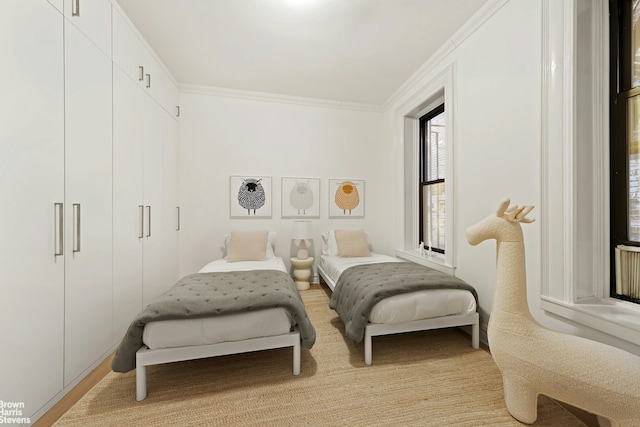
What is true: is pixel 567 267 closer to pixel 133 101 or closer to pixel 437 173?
pixel 437 173

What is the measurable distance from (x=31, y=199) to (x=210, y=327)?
1153mm

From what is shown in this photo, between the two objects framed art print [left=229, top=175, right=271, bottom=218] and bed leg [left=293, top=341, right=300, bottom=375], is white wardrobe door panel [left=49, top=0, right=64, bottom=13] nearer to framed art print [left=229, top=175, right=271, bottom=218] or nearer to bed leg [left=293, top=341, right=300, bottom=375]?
framed art print [left=229, top=175, right=271, bottom=218]

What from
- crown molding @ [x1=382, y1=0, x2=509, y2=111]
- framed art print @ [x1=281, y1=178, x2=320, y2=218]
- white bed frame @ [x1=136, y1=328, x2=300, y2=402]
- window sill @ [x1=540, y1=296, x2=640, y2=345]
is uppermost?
crown molding @ [x1=382, y1=0, x2=509, y2=111]

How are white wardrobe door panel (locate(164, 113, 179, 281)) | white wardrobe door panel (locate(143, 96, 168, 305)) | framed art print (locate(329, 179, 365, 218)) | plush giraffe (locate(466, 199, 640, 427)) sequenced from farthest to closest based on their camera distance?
1. framed art print (locate(329, 179, 365, 218))
2. white wardrobe door panel (locate(164, 113, 179, 281))
3. white wardrobe door panel (locate(143, 96, 168, 305))
4. plush giraffe (locate(466, 199, 640, 427))

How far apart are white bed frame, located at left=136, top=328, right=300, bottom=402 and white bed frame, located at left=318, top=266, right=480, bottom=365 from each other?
52 centimetres

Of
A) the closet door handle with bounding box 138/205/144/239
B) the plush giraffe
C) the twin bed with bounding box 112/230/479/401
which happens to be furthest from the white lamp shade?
the plush giraffe

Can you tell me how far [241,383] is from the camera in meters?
1.63

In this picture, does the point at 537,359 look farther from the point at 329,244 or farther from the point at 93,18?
the point at 93,18

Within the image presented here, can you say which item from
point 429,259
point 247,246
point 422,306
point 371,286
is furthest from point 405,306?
point 247,246

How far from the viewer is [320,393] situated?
60.3 inches

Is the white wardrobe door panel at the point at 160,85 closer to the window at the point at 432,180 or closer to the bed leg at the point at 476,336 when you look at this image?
the window at the point at 432,180

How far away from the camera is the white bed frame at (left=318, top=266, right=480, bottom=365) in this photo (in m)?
1.84

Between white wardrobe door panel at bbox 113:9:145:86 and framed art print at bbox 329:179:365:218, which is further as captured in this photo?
framed art print at bbox 329:179:365:218

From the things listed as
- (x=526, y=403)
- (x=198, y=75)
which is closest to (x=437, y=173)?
(x=526, y=403)
